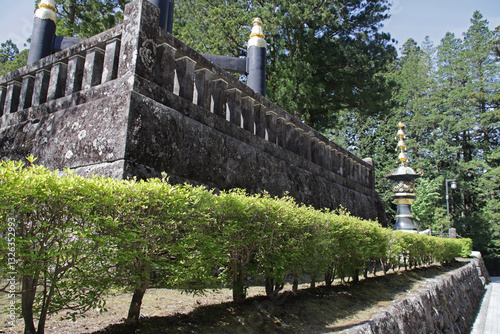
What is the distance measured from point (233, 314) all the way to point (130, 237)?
3.96ft

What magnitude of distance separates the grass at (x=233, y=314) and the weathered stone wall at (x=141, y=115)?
1255 mm

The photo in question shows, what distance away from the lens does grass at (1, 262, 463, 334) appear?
2.49m

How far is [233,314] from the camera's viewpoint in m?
2.96

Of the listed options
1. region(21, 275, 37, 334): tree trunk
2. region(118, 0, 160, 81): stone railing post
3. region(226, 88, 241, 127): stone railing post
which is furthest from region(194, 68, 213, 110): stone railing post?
region(21, 275, 37, 334): tree trunk

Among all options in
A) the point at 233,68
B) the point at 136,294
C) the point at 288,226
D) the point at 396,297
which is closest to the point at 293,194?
the point at 396,297

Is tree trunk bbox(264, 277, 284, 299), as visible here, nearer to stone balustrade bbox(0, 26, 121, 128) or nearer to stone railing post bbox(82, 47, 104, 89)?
stone balustrade bbox(0, 26, 121, 128)

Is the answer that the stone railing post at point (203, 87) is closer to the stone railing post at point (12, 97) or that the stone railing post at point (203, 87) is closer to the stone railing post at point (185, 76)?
the stone railing post at point (185, 76)

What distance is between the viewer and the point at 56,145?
4.15m

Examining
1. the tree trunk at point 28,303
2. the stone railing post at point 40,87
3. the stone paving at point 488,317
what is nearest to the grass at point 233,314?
the tree trunk at point 28,303

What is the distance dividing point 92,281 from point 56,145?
248cm

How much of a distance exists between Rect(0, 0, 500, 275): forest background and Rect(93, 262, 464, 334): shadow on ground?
9.09 m

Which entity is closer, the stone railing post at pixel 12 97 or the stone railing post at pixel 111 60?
the stone railing post at pixel 111 60

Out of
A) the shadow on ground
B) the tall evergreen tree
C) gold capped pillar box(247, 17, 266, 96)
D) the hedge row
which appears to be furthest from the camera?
the tall evergreen tree

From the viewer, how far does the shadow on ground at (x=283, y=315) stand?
2559mm
